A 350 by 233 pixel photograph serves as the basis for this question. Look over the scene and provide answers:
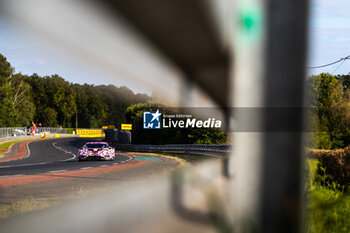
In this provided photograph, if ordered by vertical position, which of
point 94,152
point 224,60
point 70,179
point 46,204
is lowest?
point 94,152

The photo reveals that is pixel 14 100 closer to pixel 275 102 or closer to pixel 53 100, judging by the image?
pixel 53 100

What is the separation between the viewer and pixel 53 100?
118 centimetres

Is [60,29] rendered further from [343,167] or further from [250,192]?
[343,167]

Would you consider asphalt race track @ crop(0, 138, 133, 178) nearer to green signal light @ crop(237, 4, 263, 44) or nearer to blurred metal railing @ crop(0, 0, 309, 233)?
blurred metal railing @ crop(0, 0, 309, 233)

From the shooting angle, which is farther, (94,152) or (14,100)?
(94,152)

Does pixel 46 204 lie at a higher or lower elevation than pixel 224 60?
lower

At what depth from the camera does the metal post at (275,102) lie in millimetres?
706

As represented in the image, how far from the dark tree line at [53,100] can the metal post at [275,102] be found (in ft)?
1.08

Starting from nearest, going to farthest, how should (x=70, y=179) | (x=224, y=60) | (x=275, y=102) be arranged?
1. (x=275, y=102)
2. (x=224, y=60)
3. (x=70, y=179)

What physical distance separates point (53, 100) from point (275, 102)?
2.29ft

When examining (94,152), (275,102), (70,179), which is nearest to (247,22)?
A: (275,102)

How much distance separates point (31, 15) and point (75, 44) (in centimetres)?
12

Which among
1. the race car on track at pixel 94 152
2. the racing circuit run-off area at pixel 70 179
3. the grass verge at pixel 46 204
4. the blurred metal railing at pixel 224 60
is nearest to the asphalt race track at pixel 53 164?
the racing circuit run-off area at pixel 70 179

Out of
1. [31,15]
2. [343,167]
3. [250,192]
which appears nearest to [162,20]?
[31,15]
